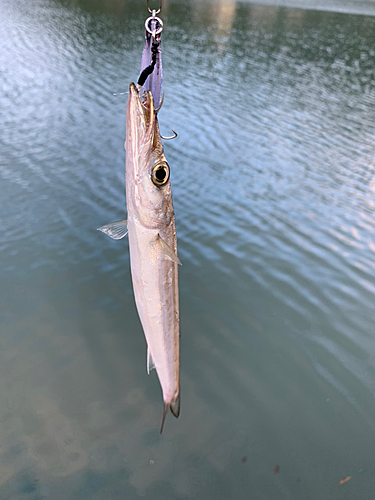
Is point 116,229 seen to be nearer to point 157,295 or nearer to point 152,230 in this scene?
point 152,230

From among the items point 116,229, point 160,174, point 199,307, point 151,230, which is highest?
point 160,174

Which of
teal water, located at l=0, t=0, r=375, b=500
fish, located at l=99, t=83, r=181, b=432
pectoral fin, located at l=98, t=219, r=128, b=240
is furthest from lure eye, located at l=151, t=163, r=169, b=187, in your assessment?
teal water, located at l=0, t=0, r=375, b=500

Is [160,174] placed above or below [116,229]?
above

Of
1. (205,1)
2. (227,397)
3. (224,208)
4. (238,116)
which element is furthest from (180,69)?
(205,1)

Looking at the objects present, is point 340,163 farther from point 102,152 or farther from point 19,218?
point 19,218

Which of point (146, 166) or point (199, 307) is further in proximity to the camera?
point (199, 307)

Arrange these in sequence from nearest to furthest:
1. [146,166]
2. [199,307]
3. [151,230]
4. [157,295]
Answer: [146,166], [151,230], [157,295], [199,307]

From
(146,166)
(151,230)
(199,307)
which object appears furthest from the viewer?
(199,307)

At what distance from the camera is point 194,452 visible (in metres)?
4.23

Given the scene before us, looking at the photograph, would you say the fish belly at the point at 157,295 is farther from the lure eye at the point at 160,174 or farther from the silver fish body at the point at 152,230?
the lure eye at the point at 160,174

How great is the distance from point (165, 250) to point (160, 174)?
0.45 m

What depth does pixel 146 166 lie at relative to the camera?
2125 millimetres

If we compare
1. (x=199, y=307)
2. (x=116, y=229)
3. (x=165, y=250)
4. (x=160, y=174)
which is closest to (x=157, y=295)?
(x=165, y=250)

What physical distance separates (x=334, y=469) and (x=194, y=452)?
163cm
